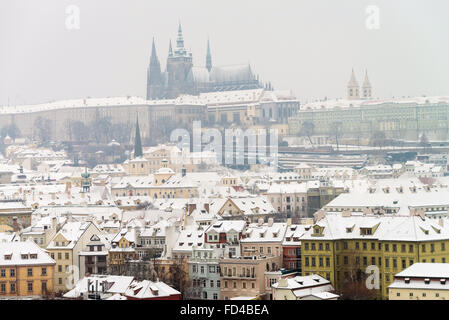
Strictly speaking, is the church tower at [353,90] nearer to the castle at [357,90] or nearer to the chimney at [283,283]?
the castle at [357,90]

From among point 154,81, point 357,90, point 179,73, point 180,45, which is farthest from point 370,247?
point 179,73

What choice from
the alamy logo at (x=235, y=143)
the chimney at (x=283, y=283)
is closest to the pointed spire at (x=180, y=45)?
the alamy logo at (x=235, y=143)

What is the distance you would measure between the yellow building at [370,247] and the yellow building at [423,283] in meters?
1.30

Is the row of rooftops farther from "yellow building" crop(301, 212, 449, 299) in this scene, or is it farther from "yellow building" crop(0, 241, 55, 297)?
"yellow building" crop(301, 212, 449, 299)

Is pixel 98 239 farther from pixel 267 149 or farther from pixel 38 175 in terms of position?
pixel 267 149

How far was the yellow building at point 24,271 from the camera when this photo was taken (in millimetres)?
10586

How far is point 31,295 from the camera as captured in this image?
415 inches

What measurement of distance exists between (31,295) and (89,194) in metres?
14.1

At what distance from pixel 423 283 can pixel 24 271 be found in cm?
451

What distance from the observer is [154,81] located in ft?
182

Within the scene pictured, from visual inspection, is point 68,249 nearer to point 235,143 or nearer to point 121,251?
point 121,251

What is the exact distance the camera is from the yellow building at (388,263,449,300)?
7734 mm
